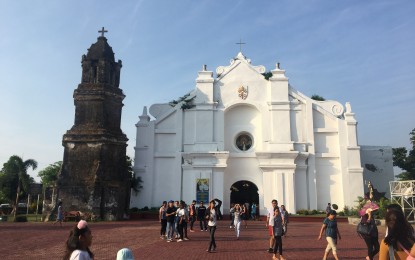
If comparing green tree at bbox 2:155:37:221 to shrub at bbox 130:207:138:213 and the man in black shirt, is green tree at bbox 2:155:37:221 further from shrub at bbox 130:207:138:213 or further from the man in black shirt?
the man in black shirt

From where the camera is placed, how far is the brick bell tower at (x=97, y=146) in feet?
72.6

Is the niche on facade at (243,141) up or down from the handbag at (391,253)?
up

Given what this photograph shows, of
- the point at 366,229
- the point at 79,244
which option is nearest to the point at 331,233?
the point at 366,229

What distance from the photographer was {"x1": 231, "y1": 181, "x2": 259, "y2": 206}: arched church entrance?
28.3 meters

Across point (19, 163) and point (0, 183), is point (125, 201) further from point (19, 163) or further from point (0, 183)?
point (0, 183)

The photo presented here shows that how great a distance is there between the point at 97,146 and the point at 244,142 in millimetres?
11592

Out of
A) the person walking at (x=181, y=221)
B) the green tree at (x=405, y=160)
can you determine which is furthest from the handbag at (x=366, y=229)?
the green tree at (x=405, y=160)

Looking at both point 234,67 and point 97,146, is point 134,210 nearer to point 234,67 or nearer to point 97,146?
point 97,146

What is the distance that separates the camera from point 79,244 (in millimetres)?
3898

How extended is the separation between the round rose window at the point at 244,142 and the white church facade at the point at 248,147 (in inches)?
3.2

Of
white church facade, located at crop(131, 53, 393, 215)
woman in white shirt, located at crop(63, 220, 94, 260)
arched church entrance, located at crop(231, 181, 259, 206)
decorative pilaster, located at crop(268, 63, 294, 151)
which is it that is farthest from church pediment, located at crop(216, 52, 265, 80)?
woman in white shirt, located at crop(63, 220, 94, 260)

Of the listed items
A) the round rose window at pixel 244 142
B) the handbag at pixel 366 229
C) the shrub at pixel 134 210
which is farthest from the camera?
the round rose window at pixel 244 142

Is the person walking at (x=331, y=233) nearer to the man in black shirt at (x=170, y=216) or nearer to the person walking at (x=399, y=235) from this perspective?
the person walking at (x=399, y=235)

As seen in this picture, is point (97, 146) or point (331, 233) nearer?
point (331, 233)
